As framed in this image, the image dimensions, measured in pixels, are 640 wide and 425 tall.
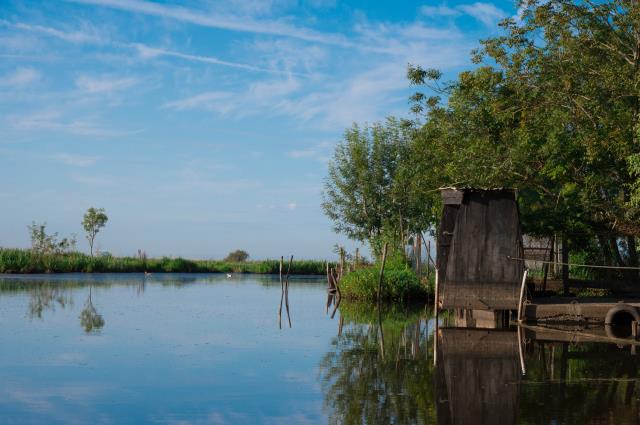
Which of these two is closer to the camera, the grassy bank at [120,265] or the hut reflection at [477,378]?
the hut reflection at [477,378]

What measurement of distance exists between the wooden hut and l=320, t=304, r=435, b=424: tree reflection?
1656 millimetres

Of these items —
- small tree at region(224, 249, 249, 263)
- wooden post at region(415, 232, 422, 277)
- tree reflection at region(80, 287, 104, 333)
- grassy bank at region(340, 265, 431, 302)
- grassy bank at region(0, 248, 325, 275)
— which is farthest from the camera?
small tree at region(224, 249, 249, 263)

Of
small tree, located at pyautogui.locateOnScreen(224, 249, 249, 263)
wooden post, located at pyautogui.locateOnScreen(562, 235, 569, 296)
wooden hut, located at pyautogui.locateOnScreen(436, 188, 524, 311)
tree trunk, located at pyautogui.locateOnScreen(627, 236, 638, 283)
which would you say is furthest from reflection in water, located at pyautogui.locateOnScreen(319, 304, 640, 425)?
small tree, located at pyautogui.locateOnScreen(224, 249, 249, 263)

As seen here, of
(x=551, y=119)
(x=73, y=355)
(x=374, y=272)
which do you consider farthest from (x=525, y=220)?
(x=73, y=355)

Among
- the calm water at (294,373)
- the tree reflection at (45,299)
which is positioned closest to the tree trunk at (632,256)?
the calm water at (294,373)

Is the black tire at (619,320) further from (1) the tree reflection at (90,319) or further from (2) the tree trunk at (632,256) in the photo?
(1) the tree reflection at (90,319)

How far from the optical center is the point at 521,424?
9172mm

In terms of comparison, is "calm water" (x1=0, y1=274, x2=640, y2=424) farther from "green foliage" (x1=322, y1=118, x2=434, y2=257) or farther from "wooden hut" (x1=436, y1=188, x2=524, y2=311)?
"green foliage" (x1=322, y1=118, x2=434, y2=257)

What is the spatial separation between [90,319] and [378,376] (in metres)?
12.3

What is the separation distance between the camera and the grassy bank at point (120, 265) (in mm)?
50094

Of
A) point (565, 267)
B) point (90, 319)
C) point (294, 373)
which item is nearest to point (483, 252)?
point (565, 267)

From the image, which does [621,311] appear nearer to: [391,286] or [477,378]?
[477,378]

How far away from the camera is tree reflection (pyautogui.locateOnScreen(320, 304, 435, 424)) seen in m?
9.88

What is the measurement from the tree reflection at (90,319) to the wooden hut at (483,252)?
9.37 m
